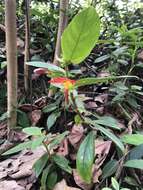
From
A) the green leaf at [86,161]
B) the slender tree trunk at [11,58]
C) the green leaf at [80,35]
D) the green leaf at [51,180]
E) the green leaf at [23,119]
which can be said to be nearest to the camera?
the green leaf at [80,35]

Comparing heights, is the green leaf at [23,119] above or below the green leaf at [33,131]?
below

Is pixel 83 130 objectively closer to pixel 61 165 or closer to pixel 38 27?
pixel 61 165

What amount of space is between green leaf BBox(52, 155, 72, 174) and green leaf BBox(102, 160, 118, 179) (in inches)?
5.1

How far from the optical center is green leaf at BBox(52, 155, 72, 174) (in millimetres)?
1353

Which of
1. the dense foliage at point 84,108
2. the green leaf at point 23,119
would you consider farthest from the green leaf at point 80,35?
the green leaf at point 23,119

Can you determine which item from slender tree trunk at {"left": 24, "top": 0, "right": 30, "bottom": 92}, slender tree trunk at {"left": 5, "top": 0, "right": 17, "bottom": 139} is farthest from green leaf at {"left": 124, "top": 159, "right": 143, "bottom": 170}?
slender tree trunk at {"left": 24, "top": 0, "right": 30, "bottom": 92}

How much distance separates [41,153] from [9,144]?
8.6 inches

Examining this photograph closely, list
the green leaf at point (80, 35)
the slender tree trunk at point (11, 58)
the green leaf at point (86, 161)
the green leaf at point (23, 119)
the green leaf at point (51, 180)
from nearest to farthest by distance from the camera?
1. the green leaf at point (80, 35)
2. the green leaf at point (86, 161)
3. the green leaf at point (51, 180)
4. the slender tree trunk at point (11, 58)
5. the green leaf at point (23, 119)

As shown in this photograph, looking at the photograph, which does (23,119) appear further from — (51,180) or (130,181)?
(130,181)

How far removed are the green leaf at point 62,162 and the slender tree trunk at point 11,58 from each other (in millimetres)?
405

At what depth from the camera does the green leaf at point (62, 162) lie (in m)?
1.35

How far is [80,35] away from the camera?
3.88 feet

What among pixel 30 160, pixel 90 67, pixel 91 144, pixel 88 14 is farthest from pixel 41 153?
pixel 90 67

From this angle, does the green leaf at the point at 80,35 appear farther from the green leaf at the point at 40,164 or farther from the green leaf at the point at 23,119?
the green leaf at the point at 23,119
